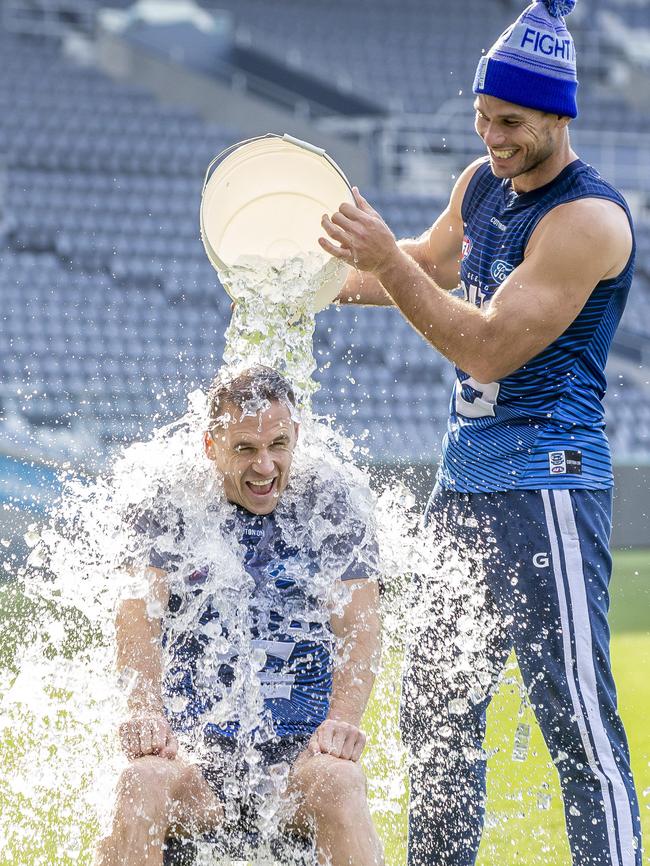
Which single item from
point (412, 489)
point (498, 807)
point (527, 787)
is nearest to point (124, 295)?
point (412, 489)

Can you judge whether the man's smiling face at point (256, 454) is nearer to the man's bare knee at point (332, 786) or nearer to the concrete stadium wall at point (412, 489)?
the man's bare knee at point (332, 786)

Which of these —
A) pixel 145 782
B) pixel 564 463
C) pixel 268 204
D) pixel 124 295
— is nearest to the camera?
pixel 145 782

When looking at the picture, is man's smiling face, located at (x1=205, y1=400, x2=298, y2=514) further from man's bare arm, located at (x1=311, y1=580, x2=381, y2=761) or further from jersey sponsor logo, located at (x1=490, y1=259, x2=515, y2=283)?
jersey sponsor logo, located at (x1=490, y1=259, x2=515, y2=283)

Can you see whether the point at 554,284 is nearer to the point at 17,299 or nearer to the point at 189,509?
the point at 189,509

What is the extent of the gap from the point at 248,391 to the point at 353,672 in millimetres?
711

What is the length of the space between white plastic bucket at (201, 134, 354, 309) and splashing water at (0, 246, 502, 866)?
Answer: 14 centimetres

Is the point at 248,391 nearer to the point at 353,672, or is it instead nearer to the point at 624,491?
the point at 353,672

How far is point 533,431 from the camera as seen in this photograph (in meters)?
3.00

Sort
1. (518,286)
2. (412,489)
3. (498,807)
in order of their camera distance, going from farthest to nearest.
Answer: (412,489) < (498,807) < (518,286)

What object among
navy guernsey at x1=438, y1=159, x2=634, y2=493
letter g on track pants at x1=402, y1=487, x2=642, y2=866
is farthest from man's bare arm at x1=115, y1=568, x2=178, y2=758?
navy guernsey at x1=438, y1=159, x2=634, y2=493

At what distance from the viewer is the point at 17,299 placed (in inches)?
512

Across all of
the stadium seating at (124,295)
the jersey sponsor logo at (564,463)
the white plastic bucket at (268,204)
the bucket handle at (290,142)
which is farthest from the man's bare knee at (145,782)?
the stadium seating at (124,295)

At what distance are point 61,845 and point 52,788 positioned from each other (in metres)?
0.42

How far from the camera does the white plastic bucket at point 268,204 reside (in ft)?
11.1
